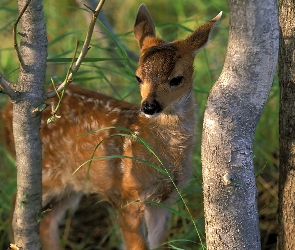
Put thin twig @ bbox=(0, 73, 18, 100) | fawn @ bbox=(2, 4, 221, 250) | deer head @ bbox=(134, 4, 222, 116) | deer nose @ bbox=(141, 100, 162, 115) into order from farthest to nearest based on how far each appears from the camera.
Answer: fawn @ bbox=(2, 4, 221, 250) → deer head @ bbox=(134, 4, 222, 116) → deer nose @ bbox=(141, 100, 162, 115) → thin twig @ bbox=(0, 73, 18, 100)

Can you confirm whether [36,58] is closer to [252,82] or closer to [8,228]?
[252,82]

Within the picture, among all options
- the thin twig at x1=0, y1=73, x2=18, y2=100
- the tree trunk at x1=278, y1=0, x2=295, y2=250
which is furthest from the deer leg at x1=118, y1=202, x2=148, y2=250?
the thin twig at x1=0, y1=73, x2=18, y2=100

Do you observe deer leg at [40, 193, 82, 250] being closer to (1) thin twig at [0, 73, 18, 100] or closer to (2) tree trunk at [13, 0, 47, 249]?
(2) tree trunk at [13, 0, 47, 249]

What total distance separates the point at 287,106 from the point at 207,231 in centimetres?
65

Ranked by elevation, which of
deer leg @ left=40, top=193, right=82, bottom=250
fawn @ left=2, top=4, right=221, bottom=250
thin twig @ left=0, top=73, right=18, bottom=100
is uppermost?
thin twig @ left=0, top=73, right=18, bottom=100

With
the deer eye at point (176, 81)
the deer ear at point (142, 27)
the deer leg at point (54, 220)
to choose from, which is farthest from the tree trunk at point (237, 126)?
the deer leg at point (54, 220)

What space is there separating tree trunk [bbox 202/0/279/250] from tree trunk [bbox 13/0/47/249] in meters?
0.71

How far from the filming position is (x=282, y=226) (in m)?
2.97

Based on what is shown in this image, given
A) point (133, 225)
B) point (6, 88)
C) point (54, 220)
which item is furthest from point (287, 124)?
point (54, 220)

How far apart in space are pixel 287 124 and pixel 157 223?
1.12 metres

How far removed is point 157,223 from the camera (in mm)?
3686

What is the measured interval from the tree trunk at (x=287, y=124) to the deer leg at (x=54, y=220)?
136 centimetres

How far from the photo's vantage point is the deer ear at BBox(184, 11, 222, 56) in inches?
125

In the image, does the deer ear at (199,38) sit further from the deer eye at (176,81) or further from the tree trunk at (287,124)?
the tree trunk at (287,124)
